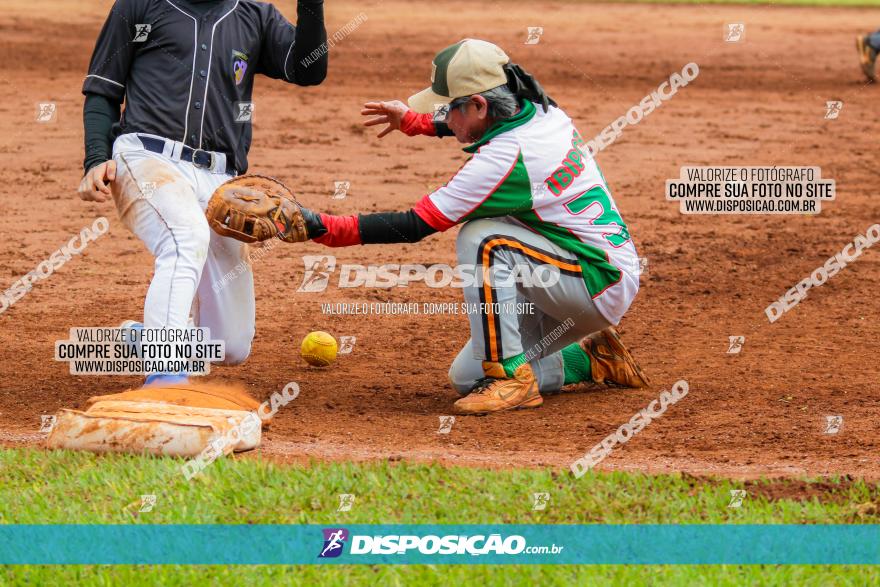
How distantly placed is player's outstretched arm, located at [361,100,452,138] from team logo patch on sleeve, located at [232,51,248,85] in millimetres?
614

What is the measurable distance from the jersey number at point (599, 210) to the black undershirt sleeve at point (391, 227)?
660 mm

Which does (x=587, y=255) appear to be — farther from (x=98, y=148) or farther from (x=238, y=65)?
(x=98, y=148)

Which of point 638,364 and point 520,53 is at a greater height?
point 520,53

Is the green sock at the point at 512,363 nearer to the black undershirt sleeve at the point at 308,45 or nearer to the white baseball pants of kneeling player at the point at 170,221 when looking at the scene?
the white baseball pants of kneeling player at the point at 170,221

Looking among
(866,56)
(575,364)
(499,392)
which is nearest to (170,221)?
(499,392)

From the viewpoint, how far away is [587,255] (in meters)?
5.62

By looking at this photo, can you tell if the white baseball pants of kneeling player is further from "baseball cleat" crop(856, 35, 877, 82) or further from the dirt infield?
"baseball cleat" crop(856, 35, 877, 82)

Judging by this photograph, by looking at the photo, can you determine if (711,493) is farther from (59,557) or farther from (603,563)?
(59,557)

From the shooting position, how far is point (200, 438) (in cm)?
478

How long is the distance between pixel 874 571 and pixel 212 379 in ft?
10.6

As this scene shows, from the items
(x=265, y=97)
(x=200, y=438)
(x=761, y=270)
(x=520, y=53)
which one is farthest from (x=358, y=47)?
(x=200, y=438)

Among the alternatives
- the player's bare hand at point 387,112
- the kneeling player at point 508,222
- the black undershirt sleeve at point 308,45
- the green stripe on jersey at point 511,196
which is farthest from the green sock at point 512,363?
the black undershirt sleeve at point 308,45

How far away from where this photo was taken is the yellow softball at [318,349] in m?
6.44

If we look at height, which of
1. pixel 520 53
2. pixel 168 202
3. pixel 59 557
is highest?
pixel 520 53
